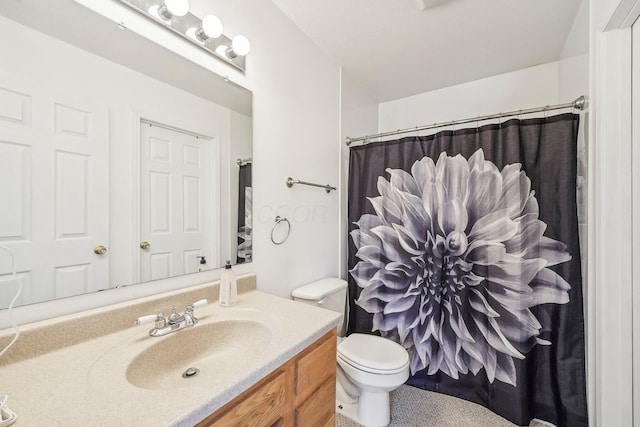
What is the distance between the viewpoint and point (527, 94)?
207cm

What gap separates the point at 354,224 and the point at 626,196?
1.39 meters

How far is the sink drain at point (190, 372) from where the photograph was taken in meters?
0.88

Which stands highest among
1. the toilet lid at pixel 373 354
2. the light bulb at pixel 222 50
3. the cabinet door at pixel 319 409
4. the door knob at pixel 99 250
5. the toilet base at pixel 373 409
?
the light bulb at pixel 222 50

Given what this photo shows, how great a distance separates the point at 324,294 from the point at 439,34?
184 centimetres

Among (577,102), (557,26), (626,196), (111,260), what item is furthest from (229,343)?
(557,26)

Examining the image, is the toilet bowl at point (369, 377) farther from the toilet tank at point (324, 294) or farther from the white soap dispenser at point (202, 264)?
the white soap dispenser at point (202, 264)

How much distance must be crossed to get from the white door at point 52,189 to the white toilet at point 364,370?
1.04 metres

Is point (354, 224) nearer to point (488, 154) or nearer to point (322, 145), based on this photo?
point (322, 145)

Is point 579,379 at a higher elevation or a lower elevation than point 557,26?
lower

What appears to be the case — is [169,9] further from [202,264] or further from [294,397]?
[294,397]

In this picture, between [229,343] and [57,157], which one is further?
[229,343]

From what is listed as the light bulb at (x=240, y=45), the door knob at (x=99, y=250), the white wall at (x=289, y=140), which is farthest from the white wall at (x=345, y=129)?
the door knob at (x=99, y=250)

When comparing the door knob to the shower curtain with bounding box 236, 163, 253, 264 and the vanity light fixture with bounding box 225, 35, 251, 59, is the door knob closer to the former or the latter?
the shower curtain with bounding box 236, 163, 253, 264

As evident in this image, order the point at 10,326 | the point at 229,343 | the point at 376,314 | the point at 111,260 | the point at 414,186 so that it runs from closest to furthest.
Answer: the point at 10,326 < the point at 111,260 < the point at 229,343 < the point at 414,186 < the point at 376,314
